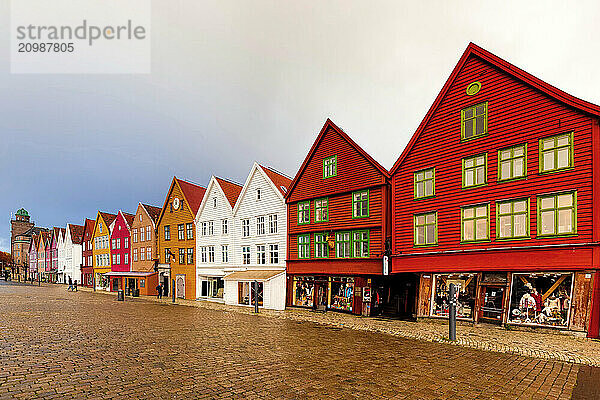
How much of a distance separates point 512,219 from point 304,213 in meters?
15.7

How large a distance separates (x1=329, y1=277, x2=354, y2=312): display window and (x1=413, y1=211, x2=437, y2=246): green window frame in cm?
612

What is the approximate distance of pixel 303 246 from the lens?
31.7 meters

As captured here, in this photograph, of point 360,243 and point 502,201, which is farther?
point 360,243

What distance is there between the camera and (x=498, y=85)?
21.3 metres

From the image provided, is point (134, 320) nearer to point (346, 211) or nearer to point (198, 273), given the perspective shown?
point (346, 211)

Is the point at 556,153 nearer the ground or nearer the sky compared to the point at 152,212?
nearer the sky

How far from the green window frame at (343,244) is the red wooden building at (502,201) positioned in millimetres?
3965

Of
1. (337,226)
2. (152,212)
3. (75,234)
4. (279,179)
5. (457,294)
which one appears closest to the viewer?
(457,294)

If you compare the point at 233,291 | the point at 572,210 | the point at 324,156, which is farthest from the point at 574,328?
the point at 233,291

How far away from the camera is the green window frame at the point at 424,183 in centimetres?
2381

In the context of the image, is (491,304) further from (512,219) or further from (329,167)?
(329,167)

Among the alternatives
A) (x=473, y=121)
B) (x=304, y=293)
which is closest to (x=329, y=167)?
(x=304, y=293)

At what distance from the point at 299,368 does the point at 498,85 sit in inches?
708

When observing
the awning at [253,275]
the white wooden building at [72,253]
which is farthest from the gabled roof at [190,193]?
the white wooden building at [72,253]
